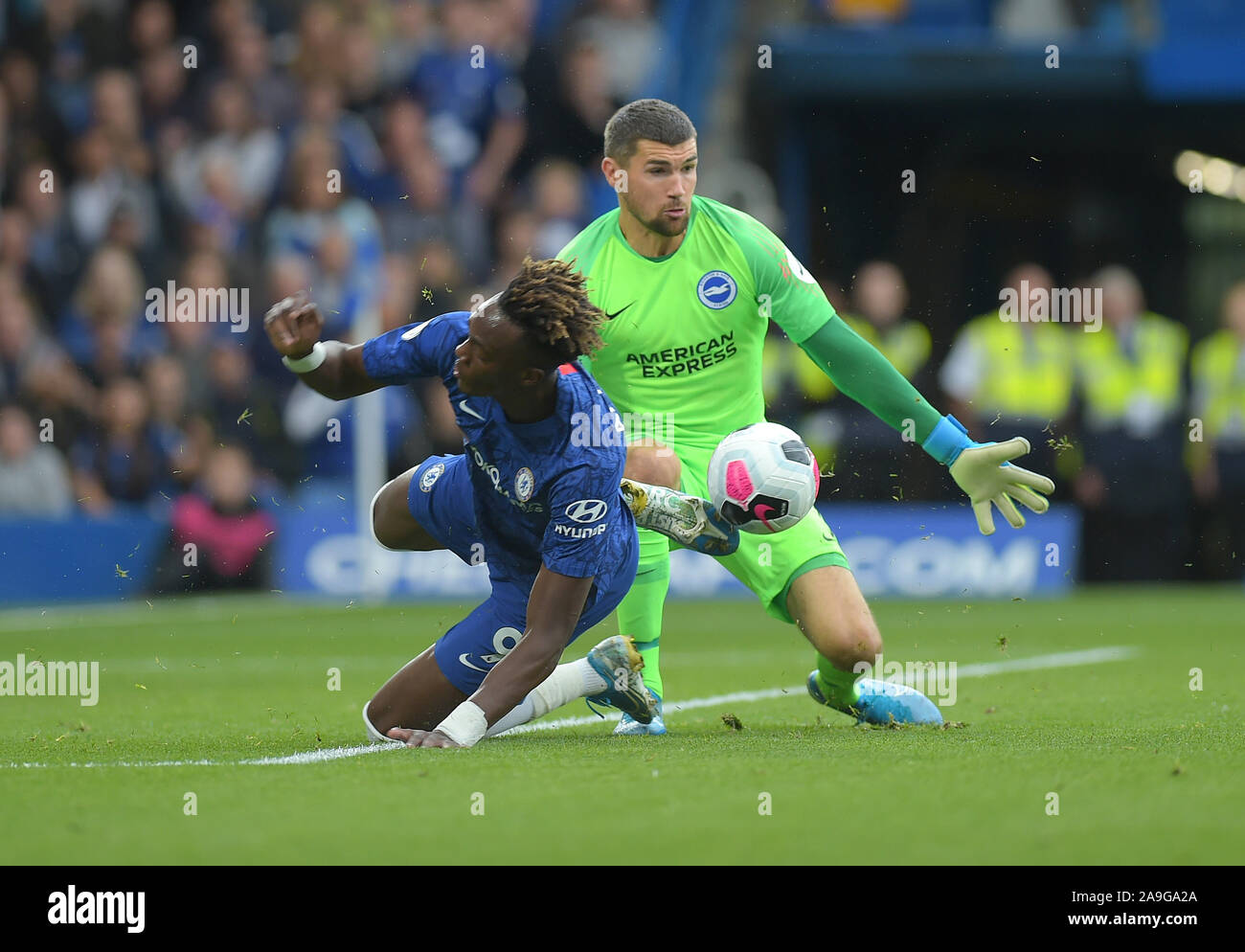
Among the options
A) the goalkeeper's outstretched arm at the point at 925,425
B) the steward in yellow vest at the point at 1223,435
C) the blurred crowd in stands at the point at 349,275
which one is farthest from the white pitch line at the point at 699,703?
the steward in yellow vest at the point at 1223,435

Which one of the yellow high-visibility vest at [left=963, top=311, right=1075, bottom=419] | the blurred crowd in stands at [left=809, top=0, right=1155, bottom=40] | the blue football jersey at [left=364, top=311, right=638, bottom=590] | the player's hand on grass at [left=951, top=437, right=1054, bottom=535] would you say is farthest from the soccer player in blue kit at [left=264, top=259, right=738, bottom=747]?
the blurred crowd in stands at [left=809, top=0, right=1155, bottom=40]

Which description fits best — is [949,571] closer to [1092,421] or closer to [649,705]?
[1092,421]

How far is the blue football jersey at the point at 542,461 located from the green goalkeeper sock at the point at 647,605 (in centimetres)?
77

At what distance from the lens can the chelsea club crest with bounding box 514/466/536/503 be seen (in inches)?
239

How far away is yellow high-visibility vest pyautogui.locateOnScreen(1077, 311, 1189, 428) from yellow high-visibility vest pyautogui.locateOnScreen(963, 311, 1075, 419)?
272 millimetres

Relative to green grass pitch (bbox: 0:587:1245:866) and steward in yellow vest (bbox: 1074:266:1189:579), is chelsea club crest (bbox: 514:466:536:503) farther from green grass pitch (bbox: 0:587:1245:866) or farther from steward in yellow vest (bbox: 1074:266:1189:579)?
steward in yellow vest (bbox: 1074:266:1189:579)

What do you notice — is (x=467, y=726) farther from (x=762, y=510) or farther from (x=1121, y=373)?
(x=1121, y=373)

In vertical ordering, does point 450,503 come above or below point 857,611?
above

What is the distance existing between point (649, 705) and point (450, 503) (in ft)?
3.45

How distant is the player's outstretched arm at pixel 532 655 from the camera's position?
19.6 feet

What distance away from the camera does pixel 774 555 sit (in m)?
7.27
